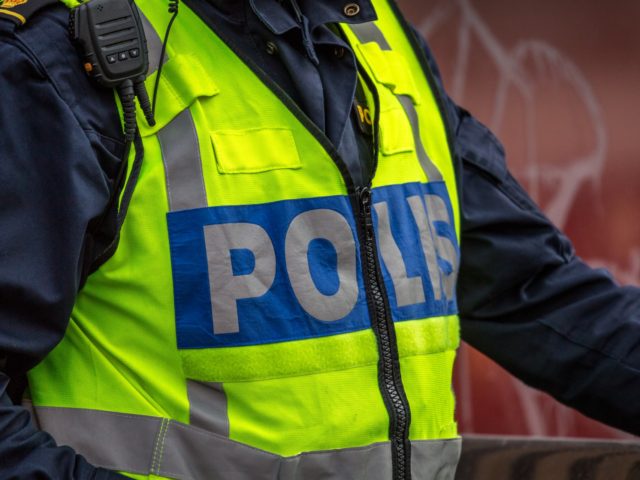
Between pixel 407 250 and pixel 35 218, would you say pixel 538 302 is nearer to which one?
pixel 407 250

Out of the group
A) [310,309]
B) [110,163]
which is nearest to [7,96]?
[110,163]

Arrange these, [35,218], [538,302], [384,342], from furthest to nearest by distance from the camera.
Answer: [538,302] < [384,342] < [35,218]

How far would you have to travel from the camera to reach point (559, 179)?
11.8 ft

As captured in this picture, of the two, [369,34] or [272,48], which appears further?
[369,34]

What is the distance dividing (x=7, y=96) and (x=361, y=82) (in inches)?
22.6

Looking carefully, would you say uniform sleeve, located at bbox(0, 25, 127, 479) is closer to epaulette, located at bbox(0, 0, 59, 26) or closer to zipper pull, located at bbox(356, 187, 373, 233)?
epaulette, located at bbox(0, 0, 59, 26)

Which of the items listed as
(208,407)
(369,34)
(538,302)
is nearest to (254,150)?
(208,407)

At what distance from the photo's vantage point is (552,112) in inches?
142

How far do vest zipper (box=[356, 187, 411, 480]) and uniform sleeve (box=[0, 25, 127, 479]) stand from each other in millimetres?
369

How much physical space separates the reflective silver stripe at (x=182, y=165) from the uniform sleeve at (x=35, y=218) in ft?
0.35

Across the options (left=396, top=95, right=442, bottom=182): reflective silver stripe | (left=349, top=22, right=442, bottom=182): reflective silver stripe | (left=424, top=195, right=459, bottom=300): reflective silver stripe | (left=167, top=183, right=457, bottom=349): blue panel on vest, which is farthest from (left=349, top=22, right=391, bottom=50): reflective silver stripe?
(left=167, top=183, right=457, bottom=349): blue panel on vest

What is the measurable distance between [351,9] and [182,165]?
0.38m

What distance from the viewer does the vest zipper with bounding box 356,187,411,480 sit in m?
1.51

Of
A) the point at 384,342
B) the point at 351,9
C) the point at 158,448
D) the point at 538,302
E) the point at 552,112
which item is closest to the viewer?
the point at 158,448
